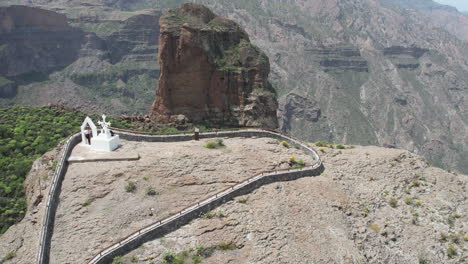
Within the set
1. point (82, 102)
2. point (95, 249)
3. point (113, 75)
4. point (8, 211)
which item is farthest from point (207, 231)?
point (113, 75)

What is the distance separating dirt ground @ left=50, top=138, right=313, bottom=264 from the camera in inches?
825

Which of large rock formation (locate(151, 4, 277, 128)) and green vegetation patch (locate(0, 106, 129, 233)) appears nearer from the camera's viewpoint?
green vegetation patch (locate(0, 106, 129, 233))

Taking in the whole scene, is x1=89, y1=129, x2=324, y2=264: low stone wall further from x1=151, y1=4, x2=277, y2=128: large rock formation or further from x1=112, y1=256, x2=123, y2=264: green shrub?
x1=151, y1=4, x2=277, y2=128: large rock formation

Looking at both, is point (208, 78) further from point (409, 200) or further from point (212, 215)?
point (409, 200)

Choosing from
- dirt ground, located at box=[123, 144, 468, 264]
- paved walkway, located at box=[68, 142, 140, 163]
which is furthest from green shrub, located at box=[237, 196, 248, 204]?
paved walkway, located at box=[68, 142, 140, 163]

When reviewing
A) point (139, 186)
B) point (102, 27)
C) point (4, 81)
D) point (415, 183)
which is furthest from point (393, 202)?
point (102, 27)

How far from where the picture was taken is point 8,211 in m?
25.0

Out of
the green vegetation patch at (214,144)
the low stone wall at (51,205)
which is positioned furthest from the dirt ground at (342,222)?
the green vegetation patch at (214,144)

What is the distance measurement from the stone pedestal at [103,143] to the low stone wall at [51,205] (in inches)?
72.1

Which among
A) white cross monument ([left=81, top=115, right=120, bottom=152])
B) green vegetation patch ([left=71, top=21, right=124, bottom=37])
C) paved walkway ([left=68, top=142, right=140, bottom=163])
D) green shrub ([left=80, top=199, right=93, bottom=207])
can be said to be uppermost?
green vegetation patch ([left=71, top=21, right=124, bottom=37])

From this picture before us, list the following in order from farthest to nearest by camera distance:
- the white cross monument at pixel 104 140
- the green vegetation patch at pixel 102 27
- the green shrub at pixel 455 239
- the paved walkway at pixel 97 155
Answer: the green vegetation patch at pixel 102 27, the white cross monument at pixel 104 140, the paved walkway at pixel 97 155, the green shrub at pixel 455 239

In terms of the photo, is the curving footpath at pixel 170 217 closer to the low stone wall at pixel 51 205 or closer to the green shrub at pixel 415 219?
the low stone wall at pixel 51 205

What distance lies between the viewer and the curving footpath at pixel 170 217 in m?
20.0

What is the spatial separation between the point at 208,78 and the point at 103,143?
24357mm
